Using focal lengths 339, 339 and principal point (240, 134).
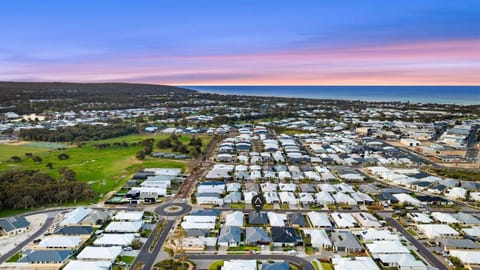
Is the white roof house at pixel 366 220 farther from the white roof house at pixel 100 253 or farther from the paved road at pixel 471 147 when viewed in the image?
the paved road at pixel 471 147

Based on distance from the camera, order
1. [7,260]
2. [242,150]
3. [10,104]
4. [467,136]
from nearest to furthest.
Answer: [7,260], [242,150], [467,136], [10,104]

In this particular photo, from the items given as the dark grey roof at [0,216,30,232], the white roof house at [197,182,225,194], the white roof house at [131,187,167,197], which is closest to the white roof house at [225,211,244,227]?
the white roof house at [197,182,225,194]

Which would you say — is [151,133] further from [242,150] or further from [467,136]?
[467,136]

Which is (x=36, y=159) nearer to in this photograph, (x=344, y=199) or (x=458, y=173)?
(x=344, y=199)

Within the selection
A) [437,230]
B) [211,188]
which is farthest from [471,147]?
[211,188]

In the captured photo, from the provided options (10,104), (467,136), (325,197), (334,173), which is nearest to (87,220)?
(325,197)
